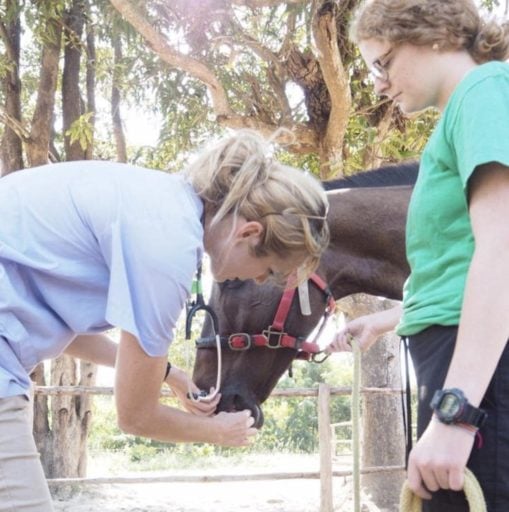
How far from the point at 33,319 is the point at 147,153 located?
8.60 meters

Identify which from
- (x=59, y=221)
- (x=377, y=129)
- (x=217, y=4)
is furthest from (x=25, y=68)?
(x=59, y=221)

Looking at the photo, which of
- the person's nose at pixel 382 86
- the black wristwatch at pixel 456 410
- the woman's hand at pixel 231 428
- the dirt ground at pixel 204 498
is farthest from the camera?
the dirt ground at pixel 204 498

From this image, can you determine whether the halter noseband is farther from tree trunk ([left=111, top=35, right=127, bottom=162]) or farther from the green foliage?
tree trunk ([left=111, top=35, right=127, bottom=162])

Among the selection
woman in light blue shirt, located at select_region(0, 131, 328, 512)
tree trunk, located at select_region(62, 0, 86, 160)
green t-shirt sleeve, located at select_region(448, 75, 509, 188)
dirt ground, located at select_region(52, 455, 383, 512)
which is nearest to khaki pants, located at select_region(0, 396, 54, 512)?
woman in light blue shirt, located at select_region(0, 131, 328, 512)

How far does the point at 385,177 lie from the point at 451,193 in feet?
7.49

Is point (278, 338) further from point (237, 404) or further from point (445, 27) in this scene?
point (445, 27)

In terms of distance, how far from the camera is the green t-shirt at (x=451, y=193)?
5.16ft

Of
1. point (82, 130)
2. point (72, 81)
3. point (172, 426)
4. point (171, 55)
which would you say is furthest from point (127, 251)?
point (72, 81)

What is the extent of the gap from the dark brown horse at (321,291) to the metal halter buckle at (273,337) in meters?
0.02

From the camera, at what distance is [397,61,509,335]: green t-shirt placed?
61.9 inches

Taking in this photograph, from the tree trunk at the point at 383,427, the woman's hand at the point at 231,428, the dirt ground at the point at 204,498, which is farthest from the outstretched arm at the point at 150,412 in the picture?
the tree trunk at the point at 383,427

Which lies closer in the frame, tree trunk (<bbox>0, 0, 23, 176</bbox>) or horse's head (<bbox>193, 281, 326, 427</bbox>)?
horse's head (<bbox>193, 281, 326, 427</bbox>)

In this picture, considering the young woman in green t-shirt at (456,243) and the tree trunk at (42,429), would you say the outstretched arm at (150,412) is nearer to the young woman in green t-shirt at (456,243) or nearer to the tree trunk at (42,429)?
the young woman in green t-shirt at (456,243)

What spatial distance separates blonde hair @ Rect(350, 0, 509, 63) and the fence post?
20.6ft
